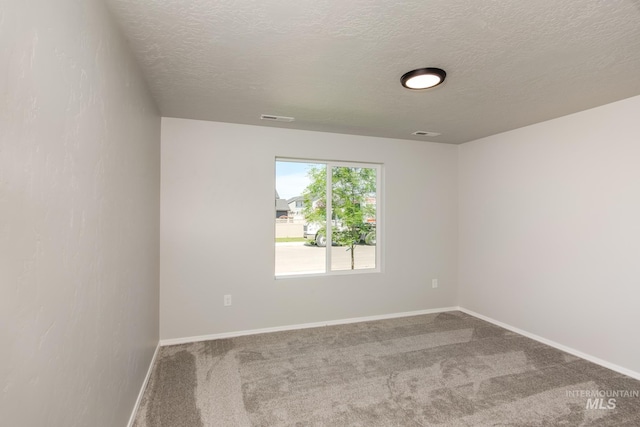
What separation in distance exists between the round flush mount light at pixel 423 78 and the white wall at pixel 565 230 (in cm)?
184

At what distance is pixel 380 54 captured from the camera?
1.89 metres

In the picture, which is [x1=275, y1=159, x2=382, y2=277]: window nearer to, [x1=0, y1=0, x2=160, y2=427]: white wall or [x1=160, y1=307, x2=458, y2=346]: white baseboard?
[x1=160, y1=307, x2=458, y2=346]: white baseboard

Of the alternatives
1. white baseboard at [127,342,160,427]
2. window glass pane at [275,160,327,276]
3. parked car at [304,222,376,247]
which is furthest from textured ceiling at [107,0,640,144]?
white baseboard at [127,342,160,427]

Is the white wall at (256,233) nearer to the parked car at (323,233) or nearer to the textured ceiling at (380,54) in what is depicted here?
the parked car at (323,233)

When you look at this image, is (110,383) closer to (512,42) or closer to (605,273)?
(512,42)

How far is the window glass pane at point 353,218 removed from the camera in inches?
155

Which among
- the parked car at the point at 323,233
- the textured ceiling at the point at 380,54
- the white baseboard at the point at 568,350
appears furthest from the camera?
the parked car at the point at 323,233

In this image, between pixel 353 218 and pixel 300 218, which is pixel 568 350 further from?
pixel 300 218

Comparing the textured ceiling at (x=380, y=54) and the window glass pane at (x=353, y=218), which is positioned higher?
the textured ceiling at (x=380, y=54)

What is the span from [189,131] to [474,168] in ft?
11.9

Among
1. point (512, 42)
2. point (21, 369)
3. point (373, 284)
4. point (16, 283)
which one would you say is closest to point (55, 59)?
point (16, 283)

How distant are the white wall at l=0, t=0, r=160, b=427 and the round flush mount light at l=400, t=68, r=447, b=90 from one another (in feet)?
5.94

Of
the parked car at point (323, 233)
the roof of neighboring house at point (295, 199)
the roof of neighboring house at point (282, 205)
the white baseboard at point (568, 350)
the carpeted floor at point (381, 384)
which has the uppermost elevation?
the roof of neighboring house at point (295, 199)

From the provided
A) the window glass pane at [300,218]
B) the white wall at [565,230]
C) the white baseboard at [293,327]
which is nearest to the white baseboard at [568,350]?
the white wall at [565,230]
